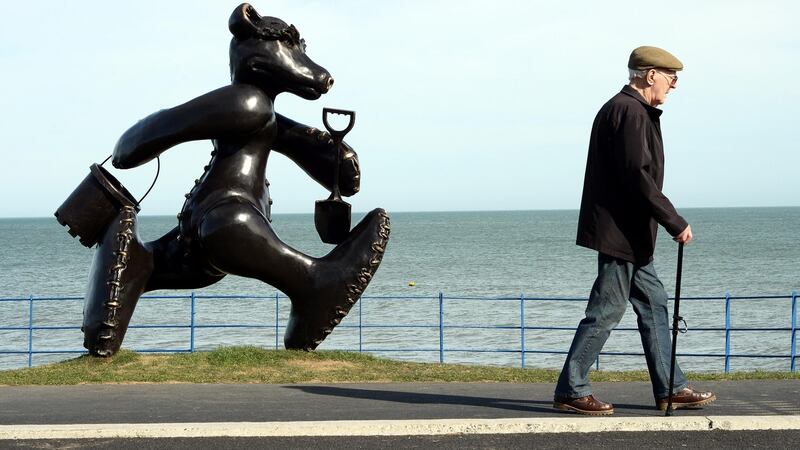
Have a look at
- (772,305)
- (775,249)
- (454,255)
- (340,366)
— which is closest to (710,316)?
(772,305)

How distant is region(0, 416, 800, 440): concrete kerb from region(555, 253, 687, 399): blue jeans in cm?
57

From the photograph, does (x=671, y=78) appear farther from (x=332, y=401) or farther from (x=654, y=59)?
(x=332, y=401)

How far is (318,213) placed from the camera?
28.3 feet

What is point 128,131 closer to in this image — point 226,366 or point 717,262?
point 226,366

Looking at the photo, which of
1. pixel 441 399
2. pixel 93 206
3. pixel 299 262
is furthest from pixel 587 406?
pixel 93 206

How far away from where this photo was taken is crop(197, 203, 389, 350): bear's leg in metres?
8.15

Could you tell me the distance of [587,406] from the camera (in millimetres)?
6102

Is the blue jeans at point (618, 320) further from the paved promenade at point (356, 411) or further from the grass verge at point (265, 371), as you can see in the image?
the grass verge at point (265, 371)

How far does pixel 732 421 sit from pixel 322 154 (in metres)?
4.40

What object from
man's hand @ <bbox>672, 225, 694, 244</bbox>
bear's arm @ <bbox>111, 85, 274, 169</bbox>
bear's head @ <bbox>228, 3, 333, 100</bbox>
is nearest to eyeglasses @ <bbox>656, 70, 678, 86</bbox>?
man's hand @ <bbox>672, 225, 694, 244</bbox>

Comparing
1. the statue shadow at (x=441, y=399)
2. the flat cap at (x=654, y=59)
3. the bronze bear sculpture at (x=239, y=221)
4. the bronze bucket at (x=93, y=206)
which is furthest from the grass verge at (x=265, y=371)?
the flat cap at (x=654, y=59)

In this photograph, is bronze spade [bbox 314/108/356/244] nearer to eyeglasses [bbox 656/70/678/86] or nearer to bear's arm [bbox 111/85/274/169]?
bear's arm [bbox 111/85/274/169]

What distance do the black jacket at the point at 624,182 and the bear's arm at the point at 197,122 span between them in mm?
3095

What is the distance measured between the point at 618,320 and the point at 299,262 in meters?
3.01
